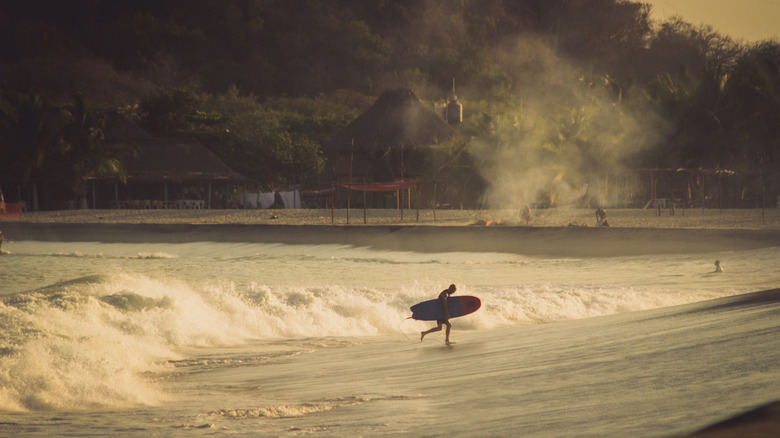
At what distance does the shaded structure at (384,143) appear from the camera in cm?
4884

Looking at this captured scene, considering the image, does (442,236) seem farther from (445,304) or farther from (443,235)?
(445,304)

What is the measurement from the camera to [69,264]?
26094 millimetres

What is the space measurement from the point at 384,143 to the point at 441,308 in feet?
124

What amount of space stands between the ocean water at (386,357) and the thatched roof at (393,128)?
2807cm

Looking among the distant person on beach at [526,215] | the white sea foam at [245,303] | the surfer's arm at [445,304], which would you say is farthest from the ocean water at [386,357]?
the distant person on beach at [526,215]

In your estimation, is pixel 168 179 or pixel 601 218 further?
pixel 168 179

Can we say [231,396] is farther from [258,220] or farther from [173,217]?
[173,217]

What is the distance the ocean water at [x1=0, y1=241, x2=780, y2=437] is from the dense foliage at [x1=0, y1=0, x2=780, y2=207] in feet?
66.7

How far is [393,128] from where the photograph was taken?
5006 centimetres

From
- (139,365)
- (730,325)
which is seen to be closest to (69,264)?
(139,365)

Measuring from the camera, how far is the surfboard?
1177cm

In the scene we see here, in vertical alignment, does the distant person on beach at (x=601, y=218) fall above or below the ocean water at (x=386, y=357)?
above

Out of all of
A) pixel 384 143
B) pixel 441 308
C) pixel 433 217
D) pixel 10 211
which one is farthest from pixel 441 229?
pixel 10 211

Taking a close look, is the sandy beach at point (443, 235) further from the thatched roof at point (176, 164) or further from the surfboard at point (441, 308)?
the thatched roof at point (176, 164)
